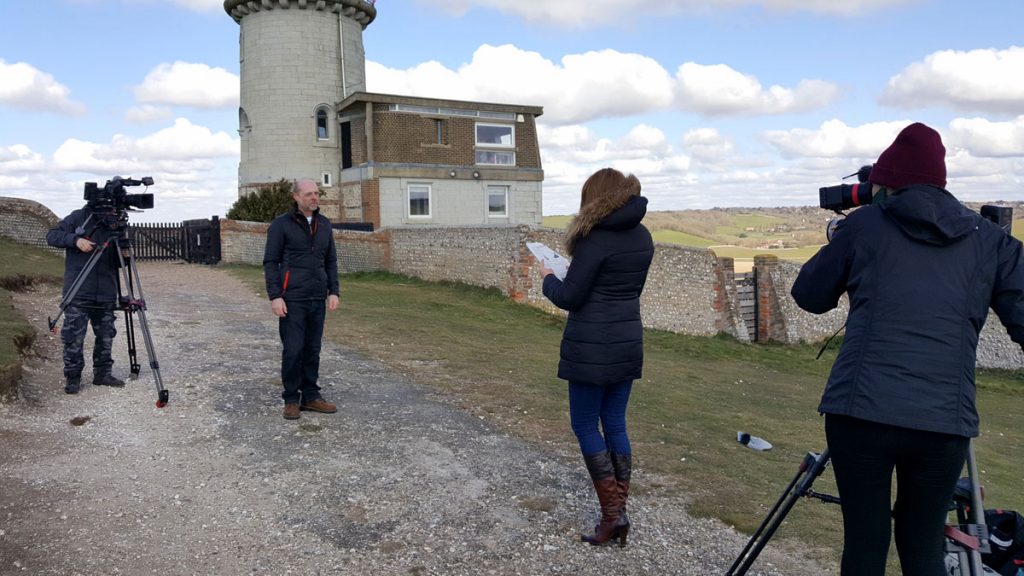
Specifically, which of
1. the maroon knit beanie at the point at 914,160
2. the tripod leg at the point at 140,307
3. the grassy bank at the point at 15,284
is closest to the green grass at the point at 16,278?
the grassy bank at the point at 15,284

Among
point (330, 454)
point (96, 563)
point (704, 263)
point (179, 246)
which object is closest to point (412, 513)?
point (330, 454)

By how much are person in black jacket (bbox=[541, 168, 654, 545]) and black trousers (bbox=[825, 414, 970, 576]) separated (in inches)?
57.7

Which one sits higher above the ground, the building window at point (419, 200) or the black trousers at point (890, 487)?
the building window at point (419, 200)

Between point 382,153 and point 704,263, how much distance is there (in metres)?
13.7

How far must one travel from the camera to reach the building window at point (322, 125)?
3080 cm

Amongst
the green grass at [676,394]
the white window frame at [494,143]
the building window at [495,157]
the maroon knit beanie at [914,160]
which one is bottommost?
the green grass at [676,394]

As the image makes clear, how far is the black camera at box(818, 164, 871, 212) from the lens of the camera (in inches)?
137

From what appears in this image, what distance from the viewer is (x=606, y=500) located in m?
4.55

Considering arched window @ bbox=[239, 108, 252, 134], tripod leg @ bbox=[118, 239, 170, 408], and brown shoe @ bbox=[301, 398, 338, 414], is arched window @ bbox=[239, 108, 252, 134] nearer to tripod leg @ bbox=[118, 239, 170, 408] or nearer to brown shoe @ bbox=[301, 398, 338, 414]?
tripod leg @ bbox=[118, 239, 170, 408]

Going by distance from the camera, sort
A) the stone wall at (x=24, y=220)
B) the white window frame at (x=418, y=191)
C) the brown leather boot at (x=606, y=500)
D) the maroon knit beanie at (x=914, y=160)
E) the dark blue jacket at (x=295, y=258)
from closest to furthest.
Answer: the maroon knit beanie at (x=914, y=160), the brown leather boot at (x=606, y=500), the dark blue jacket at (x=295, y=258), the stone wall at (x=24, y=220), the white window frame at (x=418, y=191)

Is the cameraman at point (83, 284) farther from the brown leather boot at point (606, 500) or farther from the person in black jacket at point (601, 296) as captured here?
the brown leather boot at point (606, 500)

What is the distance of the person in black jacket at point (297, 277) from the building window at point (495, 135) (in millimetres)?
24626

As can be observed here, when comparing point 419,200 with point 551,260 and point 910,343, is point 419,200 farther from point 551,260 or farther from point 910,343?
point 910,343

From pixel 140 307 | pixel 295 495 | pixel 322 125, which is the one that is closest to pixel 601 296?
pixel 295 495
